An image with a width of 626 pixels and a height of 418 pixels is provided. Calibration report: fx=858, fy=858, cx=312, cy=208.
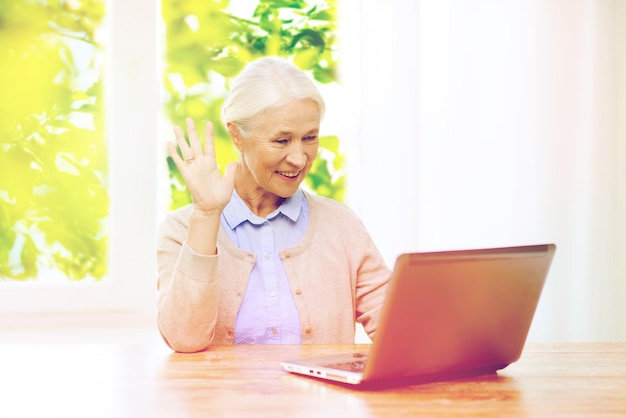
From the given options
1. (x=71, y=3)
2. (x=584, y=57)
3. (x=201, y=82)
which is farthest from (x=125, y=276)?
(x=584, y=57)

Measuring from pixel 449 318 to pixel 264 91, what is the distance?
0.87 metres

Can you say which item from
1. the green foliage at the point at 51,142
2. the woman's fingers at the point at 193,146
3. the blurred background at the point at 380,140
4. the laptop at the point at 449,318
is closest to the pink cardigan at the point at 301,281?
the woman's fingers at the point at 193,146

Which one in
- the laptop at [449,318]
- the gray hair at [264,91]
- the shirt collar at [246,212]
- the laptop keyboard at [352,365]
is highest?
the gray hair at [264,91]

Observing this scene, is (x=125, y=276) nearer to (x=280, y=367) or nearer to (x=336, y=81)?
(x=336, y=81)

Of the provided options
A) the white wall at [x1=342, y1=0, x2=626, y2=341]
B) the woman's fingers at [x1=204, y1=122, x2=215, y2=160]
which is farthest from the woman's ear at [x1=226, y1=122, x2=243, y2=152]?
the white wall at [x1=342, y1=0, x2=626, y2=341]

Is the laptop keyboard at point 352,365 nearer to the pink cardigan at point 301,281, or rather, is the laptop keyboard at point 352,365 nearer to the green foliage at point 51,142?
the pink cardigan at point 301,281

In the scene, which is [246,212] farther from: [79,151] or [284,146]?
[79,151]

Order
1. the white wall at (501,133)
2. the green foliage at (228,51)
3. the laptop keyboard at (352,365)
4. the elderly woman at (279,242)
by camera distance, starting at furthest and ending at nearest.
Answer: the green foliage at (228,51) < the white wall at (501,133) < the elderly woman at (279,242) < the laptop keyboard at (352,365)

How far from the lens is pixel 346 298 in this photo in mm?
2066

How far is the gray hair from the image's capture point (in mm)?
1974

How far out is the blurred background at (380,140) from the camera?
270cm

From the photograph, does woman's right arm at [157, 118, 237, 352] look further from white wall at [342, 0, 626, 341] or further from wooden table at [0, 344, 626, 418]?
white wall at [342, 0, 626, 341]

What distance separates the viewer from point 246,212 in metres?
2.04

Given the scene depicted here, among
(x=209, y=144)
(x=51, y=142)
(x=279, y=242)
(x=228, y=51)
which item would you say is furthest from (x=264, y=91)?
(x=51, y=142)
